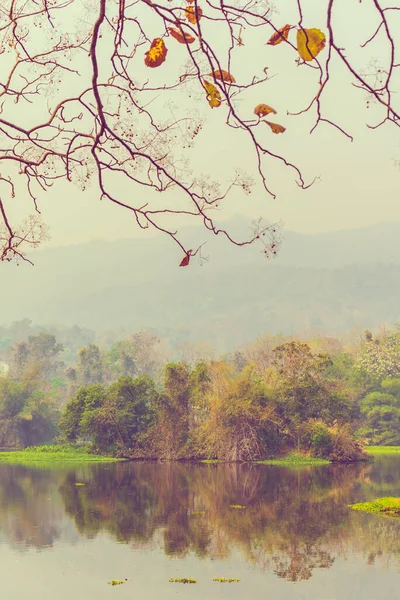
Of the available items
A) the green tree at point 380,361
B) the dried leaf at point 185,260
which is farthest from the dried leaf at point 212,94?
the green tree at point 380,361

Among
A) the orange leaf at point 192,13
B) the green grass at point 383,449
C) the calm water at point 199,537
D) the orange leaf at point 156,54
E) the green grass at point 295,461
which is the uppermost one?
the orange leaf at point 192,13

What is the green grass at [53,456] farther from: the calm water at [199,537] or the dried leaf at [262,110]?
the dried leaf at [262,110]

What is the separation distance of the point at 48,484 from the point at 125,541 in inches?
403

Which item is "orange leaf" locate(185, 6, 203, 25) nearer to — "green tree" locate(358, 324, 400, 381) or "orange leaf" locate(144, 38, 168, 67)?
"orange leaf" locate(144, 38, 168, 67)

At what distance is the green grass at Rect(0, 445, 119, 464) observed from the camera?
35094mm

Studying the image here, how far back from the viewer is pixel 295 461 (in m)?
32.1

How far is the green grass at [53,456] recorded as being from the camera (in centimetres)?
3509

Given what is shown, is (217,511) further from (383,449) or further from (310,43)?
(383,449)

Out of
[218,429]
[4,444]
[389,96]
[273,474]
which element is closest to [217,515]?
[273,474]

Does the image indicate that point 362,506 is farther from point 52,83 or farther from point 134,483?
point 52,83

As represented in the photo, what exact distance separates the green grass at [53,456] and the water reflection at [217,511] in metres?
3.82

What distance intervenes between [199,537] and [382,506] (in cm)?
529

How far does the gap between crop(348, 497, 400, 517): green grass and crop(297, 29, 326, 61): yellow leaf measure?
1841 centimetres

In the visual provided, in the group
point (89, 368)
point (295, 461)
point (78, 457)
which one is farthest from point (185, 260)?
point (89, 368)
